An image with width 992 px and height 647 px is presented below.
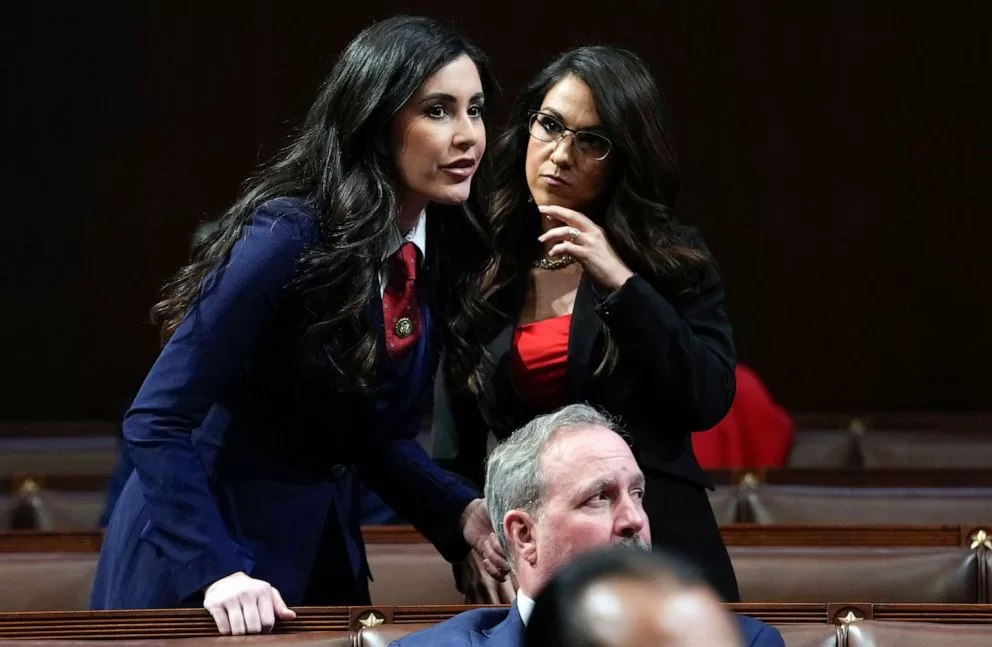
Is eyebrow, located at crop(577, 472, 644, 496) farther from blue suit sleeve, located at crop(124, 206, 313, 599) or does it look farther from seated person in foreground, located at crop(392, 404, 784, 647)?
blue suit sleeve, located at crop(124, 206, 313, 599)

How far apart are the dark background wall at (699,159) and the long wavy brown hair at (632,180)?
348cm

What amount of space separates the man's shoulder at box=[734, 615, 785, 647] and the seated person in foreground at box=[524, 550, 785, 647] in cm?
86

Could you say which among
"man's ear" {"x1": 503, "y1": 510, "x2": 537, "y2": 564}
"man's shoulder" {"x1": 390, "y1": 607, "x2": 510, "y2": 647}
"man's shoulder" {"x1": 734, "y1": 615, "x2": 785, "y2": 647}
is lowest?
"man's shoulder" {"x1": 390, "y1": 607, "x2": 510, "y2": 647}

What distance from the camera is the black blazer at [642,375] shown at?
2.13 metres

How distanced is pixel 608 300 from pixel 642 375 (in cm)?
12

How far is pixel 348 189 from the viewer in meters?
1.96

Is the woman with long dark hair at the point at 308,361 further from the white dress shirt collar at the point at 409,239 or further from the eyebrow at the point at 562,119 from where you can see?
the eyebrow at the point at 562,119

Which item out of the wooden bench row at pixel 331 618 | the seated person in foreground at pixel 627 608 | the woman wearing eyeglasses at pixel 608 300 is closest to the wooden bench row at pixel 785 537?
the woman wearing eyeglasses at pixel 608 300

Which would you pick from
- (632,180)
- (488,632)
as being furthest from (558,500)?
(632,180)

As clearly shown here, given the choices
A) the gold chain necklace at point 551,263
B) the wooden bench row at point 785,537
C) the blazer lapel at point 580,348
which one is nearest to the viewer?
the blazer lapel at point 580,348

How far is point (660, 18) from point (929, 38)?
99 cm

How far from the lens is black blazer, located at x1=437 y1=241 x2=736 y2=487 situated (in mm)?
2135

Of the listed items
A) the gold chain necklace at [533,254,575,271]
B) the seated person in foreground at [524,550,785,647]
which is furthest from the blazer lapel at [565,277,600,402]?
the seated person in foreground at [524,550,785,647]

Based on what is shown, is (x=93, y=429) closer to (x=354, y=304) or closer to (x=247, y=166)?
(x=247, y=166)
